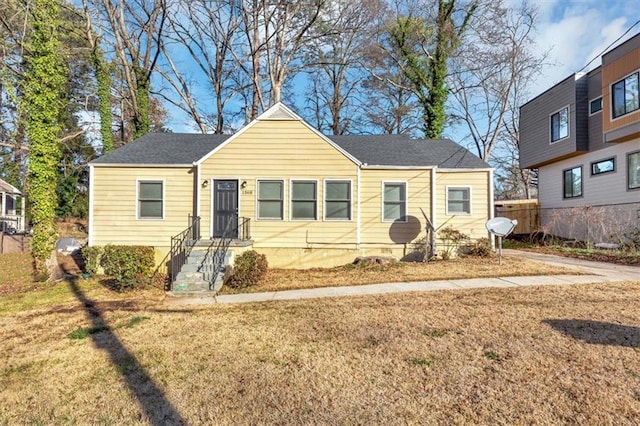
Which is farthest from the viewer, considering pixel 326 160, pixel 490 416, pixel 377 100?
pixel 377 100

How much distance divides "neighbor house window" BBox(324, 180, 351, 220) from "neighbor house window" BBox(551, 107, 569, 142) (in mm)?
12186

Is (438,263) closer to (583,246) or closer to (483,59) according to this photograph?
(583,246)

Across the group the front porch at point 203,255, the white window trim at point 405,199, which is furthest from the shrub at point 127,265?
the white window trim at point 405,199

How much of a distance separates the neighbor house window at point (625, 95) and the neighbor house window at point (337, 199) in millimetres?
11050

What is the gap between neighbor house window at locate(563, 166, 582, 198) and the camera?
16719 mm

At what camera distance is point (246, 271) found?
8.84 meters

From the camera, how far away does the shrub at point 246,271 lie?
8836mm

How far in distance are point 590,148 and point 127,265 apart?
1870cm

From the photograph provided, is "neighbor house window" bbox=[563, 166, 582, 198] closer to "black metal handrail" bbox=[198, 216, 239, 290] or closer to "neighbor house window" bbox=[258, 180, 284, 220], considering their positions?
"neighbor house window" bbox=[258, 180, 284, 220]

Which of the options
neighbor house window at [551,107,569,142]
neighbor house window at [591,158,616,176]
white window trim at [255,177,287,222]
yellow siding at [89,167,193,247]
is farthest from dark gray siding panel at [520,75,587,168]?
yellow siding at [89,167,193,247]

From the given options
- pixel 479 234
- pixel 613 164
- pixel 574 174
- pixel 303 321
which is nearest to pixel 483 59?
pixel 574 174

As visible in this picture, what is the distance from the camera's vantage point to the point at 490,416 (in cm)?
285

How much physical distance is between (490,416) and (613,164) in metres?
16.4

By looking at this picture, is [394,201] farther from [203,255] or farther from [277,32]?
[277,32]
